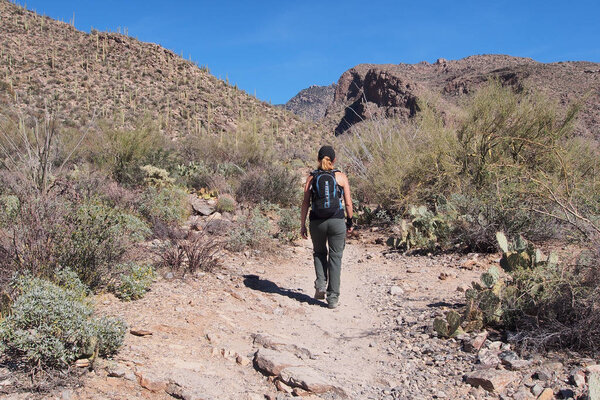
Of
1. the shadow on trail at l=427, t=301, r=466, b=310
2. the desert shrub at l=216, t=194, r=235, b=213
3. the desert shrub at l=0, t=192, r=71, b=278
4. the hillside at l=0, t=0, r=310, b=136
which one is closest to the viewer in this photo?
the desert shrub at l=0, t=192, r=71, b=278

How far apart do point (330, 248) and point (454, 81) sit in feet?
161

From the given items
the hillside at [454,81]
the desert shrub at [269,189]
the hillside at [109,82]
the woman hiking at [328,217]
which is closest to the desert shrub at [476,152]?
the desert shrub at [269,189]

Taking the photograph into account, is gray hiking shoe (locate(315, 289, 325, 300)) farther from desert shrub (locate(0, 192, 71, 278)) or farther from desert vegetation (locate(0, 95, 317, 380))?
desert shrub (locate(0, 192, 71, 278))

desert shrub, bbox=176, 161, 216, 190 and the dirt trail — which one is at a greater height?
desert shrub, bbox=176, 161, 216, 190

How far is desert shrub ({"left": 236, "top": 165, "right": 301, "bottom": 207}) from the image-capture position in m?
11.5

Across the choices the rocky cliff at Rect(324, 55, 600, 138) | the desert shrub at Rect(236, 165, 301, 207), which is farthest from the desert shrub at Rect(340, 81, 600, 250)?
the rocky cliff at Rect(324, 55, 600, 138)

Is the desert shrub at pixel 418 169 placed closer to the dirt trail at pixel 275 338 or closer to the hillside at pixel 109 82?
the dirt trail at pixel 275 338

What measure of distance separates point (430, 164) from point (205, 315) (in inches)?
282

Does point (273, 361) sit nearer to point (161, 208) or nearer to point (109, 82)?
point (161, 208)

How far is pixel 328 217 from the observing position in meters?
4.98

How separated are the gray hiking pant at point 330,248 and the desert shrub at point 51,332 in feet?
7.97

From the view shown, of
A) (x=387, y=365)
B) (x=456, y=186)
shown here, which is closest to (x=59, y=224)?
(x=387, y=365)

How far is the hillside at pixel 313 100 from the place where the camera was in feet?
316

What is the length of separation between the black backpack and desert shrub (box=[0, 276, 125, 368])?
96.0 inches
